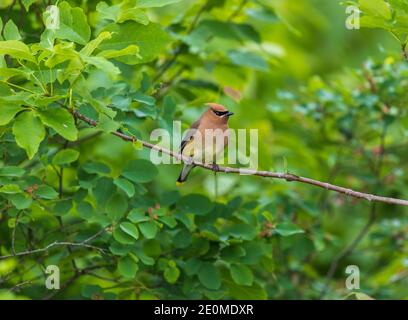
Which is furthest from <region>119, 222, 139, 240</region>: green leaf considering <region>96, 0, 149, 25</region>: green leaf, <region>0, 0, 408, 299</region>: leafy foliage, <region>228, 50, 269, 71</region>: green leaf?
<region>228, 50, 269, 71</region>: green leaf

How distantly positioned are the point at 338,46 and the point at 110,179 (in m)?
6.71

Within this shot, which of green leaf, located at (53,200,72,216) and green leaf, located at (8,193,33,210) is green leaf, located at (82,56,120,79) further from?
green leaf, located at (53,200,72,216)

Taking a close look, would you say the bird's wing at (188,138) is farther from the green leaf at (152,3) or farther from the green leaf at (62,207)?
the green leaf at (152,3)

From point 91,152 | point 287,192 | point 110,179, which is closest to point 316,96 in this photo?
point 287,192

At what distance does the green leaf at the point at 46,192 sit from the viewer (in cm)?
407

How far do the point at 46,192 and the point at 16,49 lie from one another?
102cm

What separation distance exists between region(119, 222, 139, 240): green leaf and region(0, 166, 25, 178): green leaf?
0.58m

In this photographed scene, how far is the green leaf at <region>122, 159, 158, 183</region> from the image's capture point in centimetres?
440

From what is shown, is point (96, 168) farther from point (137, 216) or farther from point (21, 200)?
point (21, 200)

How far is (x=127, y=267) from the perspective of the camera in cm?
420

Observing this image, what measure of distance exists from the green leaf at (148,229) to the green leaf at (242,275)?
0.56 m

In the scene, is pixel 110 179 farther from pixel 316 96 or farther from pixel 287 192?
pixel 316 96

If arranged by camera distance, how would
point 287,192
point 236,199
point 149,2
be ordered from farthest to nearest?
1. point 287,192
2. point 236,199
3. point 149,2

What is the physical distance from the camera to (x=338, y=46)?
10539mm
